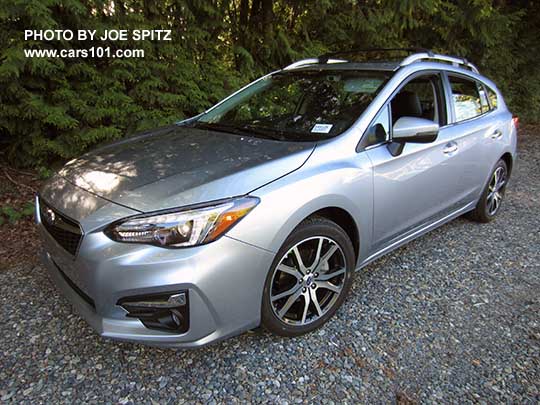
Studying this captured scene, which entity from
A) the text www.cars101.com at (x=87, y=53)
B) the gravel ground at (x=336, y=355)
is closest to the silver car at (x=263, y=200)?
the gravel ground at (x=336, y=355)

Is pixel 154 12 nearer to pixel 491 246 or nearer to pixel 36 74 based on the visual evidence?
pixel 36 74

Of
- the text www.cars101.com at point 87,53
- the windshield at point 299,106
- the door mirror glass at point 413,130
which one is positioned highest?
the text www.cars101.com at point 87,53

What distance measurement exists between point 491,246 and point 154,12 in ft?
14.3

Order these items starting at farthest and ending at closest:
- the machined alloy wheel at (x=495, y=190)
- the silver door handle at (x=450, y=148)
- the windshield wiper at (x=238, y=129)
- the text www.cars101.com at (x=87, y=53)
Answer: the machined alloy wheel at (x=495, y=190) < the text www.cars101.com at (x=87, y=53) < the silver door handle at (x=450, y=148) < the windshield wiper at (x=238, y=129)

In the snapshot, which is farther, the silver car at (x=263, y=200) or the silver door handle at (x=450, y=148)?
the silver door handle at (x=450, y=148)

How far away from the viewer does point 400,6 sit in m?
5.78

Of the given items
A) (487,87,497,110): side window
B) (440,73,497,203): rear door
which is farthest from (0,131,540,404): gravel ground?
(487,87,497,110): side window

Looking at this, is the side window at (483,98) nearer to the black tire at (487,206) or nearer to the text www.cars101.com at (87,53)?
the black tire at (487,206)

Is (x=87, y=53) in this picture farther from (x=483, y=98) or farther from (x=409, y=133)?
(x=483, y=98)

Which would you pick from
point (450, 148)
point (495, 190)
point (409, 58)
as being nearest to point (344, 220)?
point (450, 148)

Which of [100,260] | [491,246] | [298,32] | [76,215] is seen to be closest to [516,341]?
[491,246]

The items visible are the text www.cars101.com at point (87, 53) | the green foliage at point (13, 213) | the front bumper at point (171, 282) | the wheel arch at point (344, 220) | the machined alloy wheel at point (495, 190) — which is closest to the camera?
the front bumper at point (171, 282)

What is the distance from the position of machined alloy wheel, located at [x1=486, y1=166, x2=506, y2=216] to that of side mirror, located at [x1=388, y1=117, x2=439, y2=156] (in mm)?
1740

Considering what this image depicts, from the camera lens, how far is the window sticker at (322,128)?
255cm
